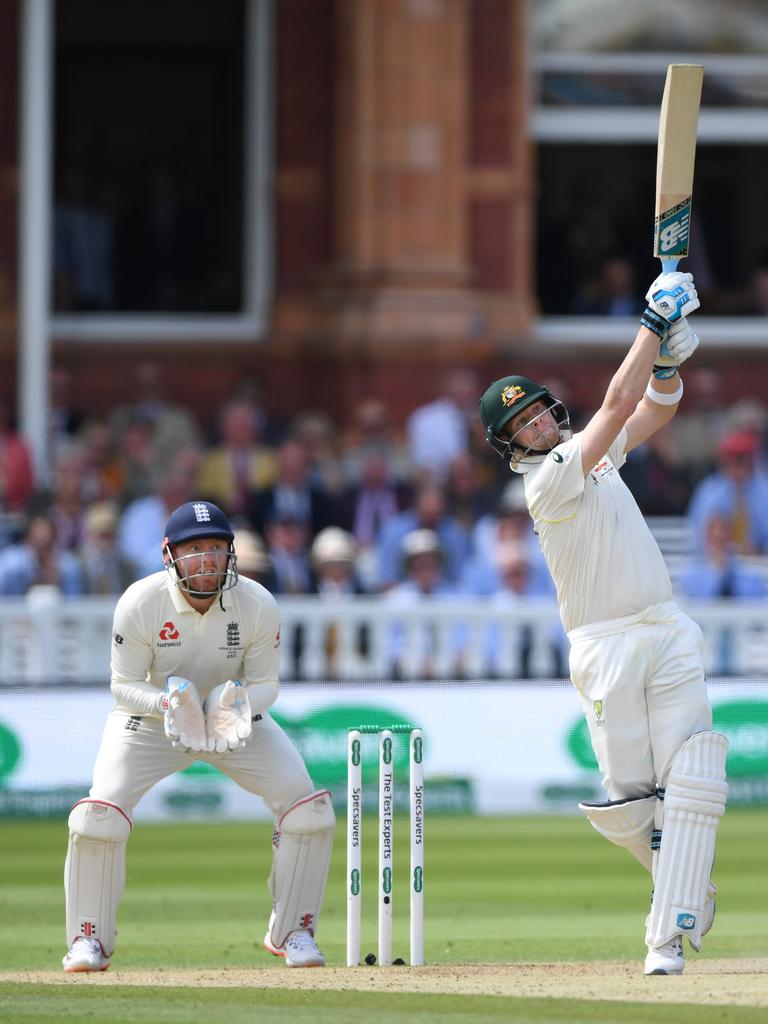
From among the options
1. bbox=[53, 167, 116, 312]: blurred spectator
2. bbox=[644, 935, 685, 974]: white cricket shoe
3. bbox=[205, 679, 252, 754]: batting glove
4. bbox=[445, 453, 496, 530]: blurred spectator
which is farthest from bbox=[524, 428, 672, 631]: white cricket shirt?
bbox=[53, 167, 116, 312]: blurred spectator

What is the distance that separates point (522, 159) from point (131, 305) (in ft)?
10.9

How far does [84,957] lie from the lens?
7.69m

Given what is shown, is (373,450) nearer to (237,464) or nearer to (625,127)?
(237,464)

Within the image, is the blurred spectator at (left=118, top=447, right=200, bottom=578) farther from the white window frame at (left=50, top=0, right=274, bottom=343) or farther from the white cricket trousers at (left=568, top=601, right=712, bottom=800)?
the white cricket trousers at (left=568, top=601, right=712, bottom=800)

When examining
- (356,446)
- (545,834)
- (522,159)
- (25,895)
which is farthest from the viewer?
(522,159)

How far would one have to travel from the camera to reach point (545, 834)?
11.9 metres

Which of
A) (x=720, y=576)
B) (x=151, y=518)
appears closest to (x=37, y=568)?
(x=151, y=518)

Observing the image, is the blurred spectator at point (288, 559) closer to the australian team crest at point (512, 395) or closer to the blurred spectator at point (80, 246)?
the blurred spectator at point (80, 246)

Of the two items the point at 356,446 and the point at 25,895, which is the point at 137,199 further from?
the point at 25,895

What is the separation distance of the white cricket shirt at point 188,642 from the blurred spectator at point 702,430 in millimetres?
8230

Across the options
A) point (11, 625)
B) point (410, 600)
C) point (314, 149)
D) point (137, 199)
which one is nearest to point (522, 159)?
point (314, 149)

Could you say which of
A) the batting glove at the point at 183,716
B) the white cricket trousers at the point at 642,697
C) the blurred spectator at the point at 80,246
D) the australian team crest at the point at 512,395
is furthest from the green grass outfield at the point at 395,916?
the blurred spectator at the point at 80,246

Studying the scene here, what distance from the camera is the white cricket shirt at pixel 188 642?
7.80 metres

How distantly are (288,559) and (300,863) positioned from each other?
18.9 feet
